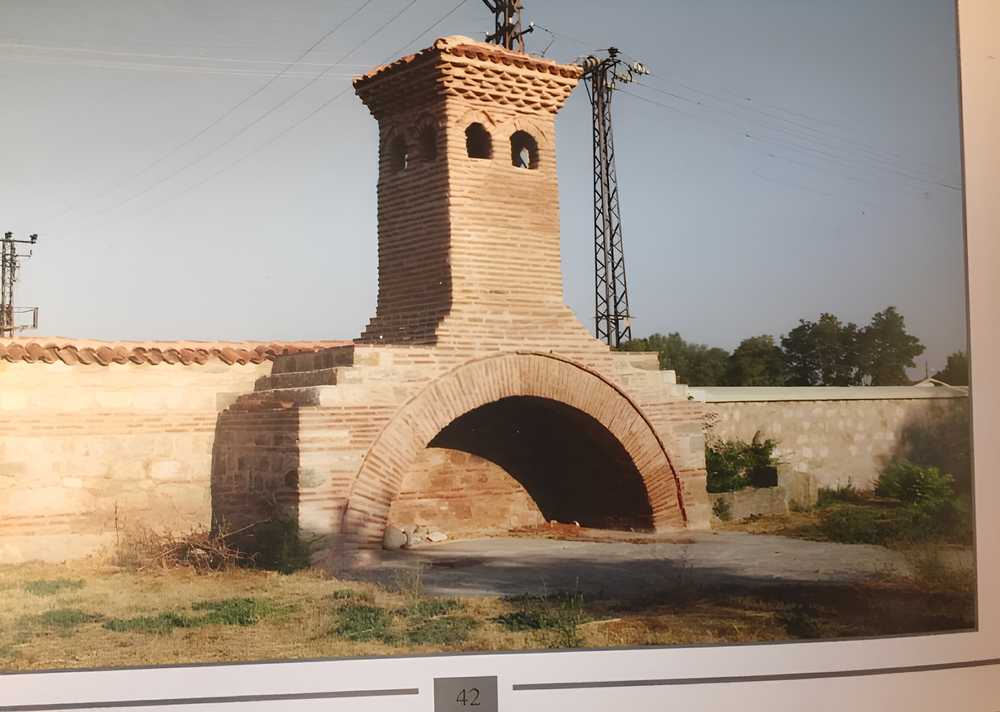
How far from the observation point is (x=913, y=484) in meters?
6.00

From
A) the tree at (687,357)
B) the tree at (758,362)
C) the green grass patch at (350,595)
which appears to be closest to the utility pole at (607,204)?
the tree at (687,357)

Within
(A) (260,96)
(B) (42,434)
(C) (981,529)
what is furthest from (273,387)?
(C) (981,529)

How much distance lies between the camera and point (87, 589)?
5.06 metres

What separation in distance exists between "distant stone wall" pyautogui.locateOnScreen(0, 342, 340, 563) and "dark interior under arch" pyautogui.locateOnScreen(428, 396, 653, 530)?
1700 millimetres

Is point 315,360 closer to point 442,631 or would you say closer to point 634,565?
point 442,631

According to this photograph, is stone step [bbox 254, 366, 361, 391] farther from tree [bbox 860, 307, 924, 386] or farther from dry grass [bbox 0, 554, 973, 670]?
tree [bbox 860, 307, 924, 386]

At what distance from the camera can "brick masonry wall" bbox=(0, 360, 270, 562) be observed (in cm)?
534

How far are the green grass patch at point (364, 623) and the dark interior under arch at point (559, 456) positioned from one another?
1.79 metres

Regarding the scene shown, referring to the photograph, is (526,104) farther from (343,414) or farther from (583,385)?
(343,414)

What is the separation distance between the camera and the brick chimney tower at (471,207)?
6363 mm

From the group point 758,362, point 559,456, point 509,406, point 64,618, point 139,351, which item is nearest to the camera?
point 64,618

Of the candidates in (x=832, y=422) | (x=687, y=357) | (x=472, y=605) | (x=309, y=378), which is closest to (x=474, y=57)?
(x=309, y=378)

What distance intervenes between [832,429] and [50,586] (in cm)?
491

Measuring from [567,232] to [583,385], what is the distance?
1.07 m
